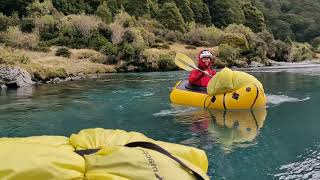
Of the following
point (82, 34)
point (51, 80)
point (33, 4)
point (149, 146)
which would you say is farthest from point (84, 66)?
point (149, 146)

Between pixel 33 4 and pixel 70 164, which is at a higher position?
pixel 33 4

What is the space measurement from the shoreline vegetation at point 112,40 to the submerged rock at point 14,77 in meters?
0.08

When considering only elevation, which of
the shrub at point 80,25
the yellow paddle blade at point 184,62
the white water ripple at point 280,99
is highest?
the shrub at point 80,25

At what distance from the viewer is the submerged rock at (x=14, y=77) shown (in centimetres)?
1978

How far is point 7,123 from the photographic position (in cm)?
1010

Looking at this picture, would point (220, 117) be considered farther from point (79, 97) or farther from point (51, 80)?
point (51, 80)

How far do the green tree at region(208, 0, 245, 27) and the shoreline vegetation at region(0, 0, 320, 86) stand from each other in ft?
3.46

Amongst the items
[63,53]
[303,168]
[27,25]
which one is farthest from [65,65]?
[303,168]

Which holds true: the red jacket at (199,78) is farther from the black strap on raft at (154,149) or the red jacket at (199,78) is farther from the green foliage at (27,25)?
the green foliage at (27,25)

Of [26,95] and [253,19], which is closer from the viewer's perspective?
[26,95]

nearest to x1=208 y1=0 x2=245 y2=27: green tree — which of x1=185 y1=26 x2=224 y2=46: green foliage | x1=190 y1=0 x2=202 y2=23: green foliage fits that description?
→ x1=190 y1=0 x2=202 y2=23: green foliage

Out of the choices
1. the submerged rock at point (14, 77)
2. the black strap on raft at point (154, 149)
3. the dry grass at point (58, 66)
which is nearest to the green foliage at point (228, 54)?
the dry grass at point (58, 66)

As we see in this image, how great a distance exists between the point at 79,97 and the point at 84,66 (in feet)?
47.8

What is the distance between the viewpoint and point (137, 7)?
51.2 metres
